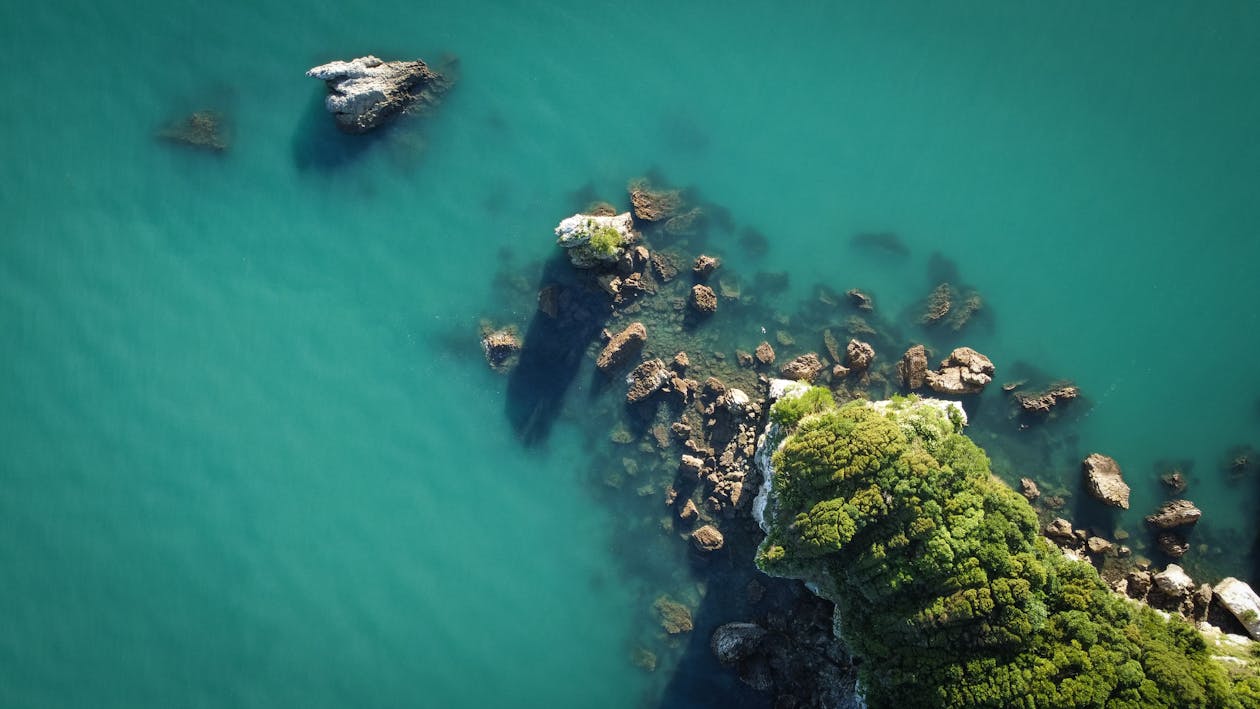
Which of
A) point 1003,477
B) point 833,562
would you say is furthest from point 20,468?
point 1003,477

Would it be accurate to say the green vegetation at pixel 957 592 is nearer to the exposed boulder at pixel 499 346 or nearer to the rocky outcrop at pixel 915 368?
the rocky outcrop at pixel 915 368

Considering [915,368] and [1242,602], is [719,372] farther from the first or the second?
[1242,602]

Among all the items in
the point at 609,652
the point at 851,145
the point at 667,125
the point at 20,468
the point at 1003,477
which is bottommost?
the point at 20,468

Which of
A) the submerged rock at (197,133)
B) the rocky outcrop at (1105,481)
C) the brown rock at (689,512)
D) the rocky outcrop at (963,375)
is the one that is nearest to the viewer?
the rocky outcrop at (1105,481)

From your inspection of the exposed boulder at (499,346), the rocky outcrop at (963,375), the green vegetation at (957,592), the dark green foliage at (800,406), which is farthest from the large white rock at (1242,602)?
the exposed boulder at (499,346)

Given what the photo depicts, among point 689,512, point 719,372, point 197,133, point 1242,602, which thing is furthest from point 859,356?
point 197,133

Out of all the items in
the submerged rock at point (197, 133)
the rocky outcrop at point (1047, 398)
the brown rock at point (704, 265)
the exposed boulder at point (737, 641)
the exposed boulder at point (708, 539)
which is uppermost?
the rocky outcrop at point (1047, 398)

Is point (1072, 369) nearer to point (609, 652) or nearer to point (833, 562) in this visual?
point (833, 562)

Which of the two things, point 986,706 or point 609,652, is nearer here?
point 986,706
